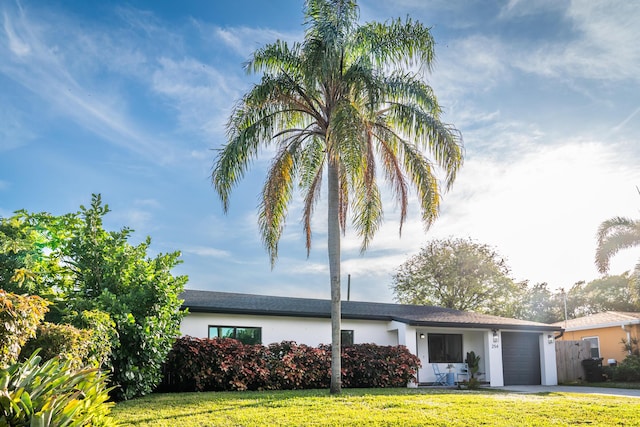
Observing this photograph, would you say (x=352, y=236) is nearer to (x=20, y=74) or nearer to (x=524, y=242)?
(x=524, y=242)

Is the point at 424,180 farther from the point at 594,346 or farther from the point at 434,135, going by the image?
the point at 594,346

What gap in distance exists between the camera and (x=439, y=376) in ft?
67.0

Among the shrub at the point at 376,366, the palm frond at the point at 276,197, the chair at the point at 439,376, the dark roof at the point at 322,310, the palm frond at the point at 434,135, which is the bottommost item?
the chair at the point at 439,376

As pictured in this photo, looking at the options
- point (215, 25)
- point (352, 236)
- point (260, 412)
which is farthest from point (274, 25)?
point (260, 412)

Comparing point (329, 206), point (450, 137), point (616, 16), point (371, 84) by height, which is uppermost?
point (616, 16)

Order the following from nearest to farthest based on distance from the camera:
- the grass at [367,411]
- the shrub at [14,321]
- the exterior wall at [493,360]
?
the shrub at [14,321]
the grass at [367,411]
the exterior wall at [493,360]

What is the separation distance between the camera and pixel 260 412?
10688mm

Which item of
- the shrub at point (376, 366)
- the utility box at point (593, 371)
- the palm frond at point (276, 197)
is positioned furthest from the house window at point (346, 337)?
the utility box at point (593, 371)

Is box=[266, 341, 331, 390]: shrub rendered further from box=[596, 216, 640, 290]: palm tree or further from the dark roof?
box=[596, 216, 640, 290]: palm tree

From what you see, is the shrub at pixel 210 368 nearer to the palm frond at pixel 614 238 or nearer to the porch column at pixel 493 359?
the porch column at pixel 493 359

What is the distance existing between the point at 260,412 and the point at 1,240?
8.40 meters

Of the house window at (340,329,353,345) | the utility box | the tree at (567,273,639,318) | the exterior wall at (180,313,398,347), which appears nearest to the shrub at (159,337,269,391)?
the exterior wall at (180,313,398,347)

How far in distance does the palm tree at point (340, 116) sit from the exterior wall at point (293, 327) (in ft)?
10.3

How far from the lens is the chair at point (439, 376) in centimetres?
2038
